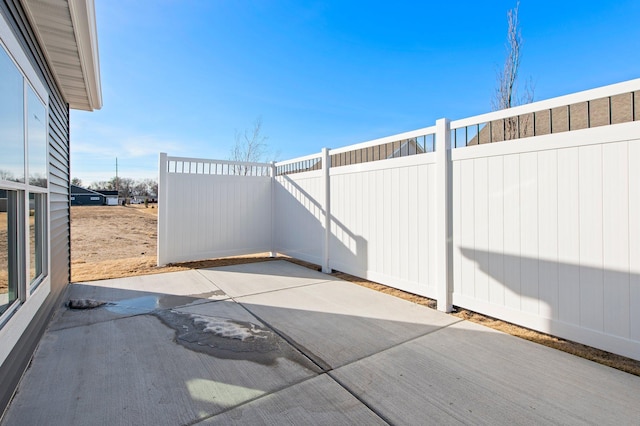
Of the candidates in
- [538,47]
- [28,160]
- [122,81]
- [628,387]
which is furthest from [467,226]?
[122,81]

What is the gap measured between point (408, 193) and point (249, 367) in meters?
2.97

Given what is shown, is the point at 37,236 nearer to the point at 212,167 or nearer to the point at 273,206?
the point at 212,167

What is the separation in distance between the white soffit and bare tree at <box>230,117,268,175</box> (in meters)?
8.37

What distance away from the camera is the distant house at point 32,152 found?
198cm

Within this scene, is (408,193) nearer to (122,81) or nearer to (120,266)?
(120,266)

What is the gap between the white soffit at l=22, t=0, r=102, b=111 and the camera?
8.46ft

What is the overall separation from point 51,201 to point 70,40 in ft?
6.31

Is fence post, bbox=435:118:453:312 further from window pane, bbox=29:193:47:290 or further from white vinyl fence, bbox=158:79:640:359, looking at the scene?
window pane, bbox=29:193:47:290

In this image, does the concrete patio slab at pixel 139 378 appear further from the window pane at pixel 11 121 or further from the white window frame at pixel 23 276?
the window pane at pixel 11 121

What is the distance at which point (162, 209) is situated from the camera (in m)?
6.37

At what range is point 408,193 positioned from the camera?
423 cm

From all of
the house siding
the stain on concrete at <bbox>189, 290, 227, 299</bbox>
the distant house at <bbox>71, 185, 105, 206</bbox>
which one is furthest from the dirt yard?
the distant house at <bbox>71, 185, 105, 206</bbox>

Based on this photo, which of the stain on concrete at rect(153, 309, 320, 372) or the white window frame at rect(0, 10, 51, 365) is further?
the stain on concrete at rect(153, 309, 320, 372)

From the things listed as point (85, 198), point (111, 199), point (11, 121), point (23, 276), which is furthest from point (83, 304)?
point (111, 199)
